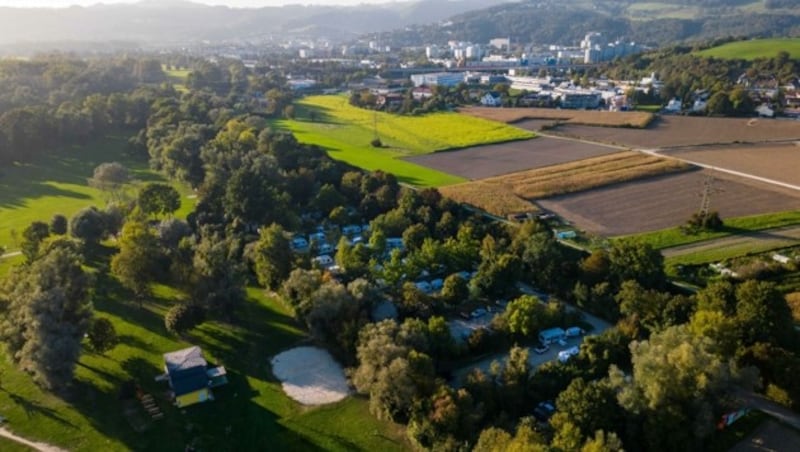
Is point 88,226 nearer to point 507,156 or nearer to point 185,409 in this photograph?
point 185,409

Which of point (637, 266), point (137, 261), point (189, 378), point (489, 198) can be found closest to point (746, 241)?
point (637, 266)

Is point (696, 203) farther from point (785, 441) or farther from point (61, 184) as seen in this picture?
point (61, 184)

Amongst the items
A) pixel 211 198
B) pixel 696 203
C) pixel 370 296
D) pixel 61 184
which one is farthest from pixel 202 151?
pixel 696 203

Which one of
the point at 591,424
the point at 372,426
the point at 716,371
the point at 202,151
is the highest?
the point at 202,151

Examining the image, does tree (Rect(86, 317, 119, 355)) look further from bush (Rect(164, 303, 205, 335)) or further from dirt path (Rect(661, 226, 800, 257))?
dirt path (Rect(661, 226, 800, 257))

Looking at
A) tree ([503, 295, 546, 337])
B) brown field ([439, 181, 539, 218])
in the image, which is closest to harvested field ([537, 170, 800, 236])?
brown field ([439, 181, 539, 218])

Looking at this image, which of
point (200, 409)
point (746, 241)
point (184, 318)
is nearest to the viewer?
point (200, 409)

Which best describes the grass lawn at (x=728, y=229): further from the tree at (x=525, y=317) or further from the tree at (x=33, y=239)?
the tree at (x=33, y=239)
